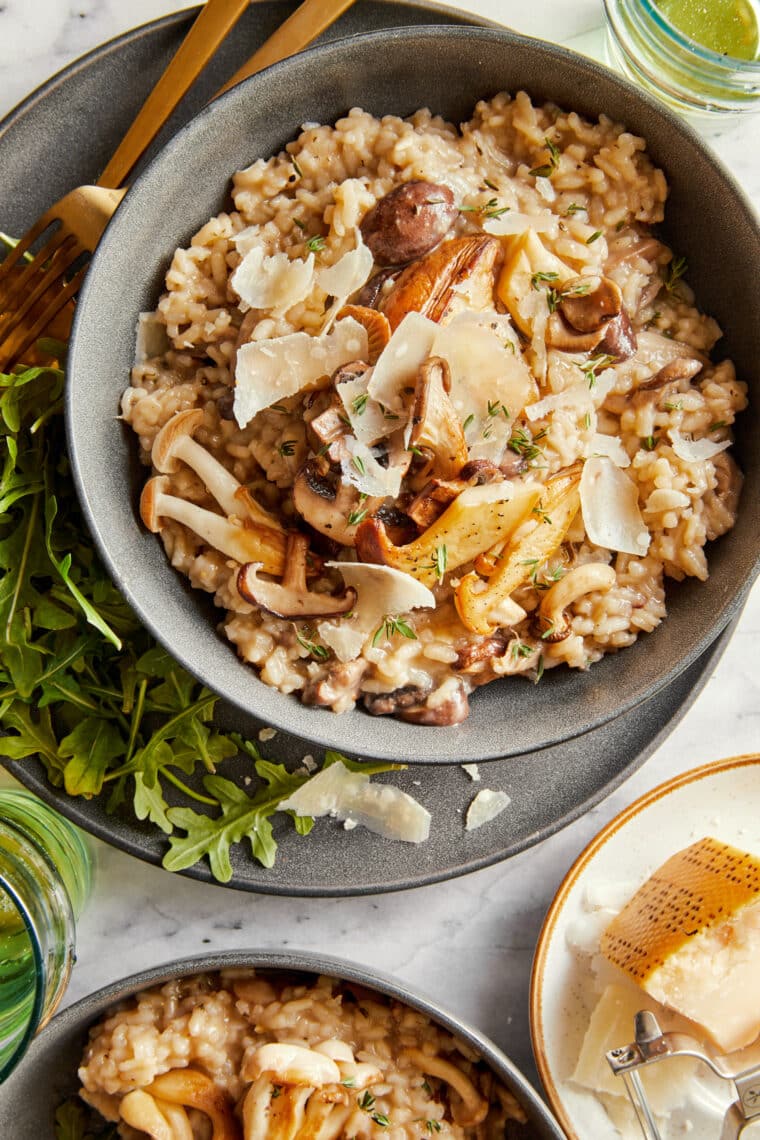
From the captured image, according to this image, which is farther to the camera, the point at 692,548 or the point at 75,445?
the point at 692,548

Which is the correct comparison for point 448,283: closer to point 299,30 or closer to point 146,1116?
point 299,30

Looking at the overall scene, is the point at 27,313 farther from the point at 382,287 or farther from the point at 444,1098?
the point at 444,1098

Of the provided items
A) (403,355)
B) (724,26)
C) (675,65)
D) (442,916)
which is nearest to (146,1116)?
(442,916)

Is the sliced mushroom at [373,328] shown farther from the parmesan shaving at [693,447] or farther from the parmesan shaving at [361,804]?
the parmesan shaving at [361,804]

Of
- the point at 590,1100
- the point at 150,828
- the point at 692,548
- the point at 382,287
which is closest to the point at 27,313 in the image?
the point at 382,287

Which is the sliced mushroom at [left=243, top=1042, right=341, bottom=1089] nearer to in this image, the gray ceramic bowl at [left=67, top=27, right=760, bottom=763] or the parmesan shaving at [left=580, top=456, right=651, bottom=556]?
the gray ceramic bowl at [left=67, top=27, right=760, bottom=763]

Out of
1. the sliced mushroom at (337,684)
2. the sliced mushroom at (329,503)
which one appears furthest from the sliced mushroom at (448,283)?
the sliced mushroom at (337,684)

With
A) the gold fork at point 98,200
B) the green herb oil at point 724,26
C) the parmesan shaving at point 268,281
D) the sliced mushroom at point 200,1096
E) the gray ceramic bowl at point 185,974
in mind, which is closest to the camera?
the parmesan shaving at point 268,281
